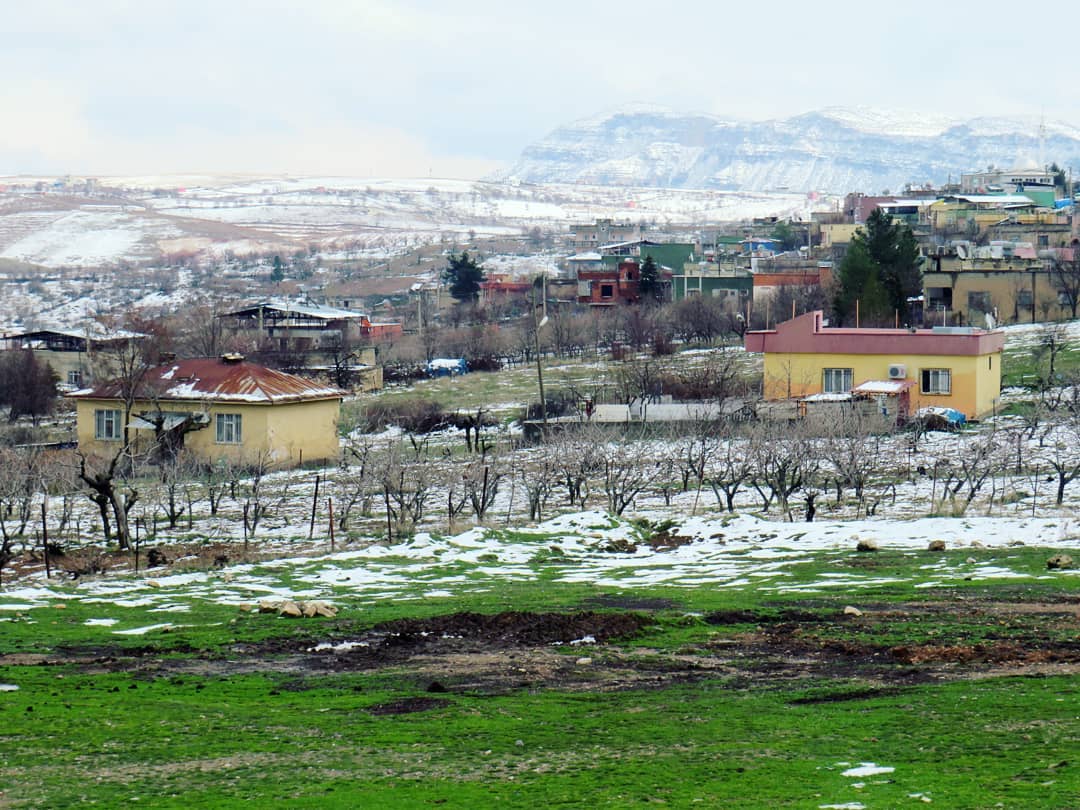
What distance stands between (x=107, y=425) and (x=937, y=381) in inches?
993

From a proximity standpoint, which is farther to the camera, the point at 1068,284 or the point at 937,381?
the point at 1068,284

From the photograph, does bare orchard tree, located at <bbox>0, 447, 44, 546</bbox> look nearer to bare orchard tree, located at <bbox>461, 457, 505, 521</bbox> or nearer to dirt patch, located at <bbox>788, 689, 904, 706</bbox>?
bare orchard tree, located at <bbox>461, 457, 505, 521</bbox>

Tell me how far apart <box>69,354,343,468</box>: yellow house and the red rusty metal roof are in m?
0.03

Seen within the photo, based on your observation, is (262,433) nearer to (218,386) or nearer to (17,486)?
(218,386)

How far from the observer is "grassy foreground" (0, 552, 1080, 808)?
34.3 feet

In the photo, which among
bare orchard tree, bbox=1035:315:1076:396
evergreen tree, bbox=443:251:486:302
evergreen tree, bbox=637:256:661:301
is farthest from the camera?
evergreen tree, bbox=443:251:486:302

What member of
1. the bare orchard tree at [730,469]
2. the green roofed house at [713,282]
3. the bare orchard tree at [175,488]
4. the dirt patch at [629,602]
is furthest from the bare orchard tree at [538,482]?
the green roofed house at [713,282]

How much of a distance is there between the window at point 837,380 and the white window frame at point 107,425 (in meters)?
21.9

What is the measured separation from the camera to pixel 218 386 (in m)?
46.5

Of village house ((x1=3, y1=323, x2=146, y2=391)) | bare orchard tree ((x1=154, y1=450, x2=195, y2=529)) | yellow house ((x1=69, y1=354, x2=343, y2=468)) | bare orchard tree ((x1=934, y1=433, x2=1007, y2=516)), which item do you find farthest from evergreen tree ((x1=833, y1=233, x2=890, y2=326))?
bare orchard tree ((x1=154, y1=450, x2=195, y2=529))

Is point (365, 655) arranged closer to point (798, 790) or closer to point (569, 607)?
point (569, 607)

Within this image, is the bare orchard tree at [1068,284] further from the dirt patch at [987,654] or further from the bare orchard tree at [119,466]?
the dirt patch at [987,654]

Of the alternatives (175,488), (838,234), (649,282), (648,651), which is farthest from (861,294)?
(838,234)

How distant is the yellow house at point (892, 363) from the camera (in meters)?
48.5
